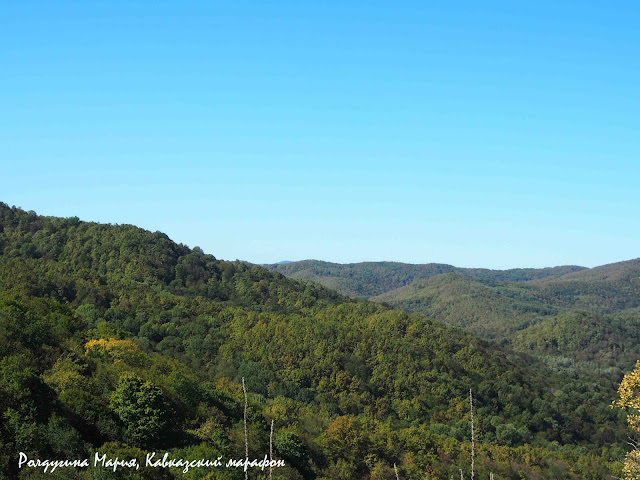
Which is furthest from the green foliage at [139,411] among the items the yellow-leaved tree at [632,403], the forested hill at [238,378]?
the yellow-leaved tree at [632,403]

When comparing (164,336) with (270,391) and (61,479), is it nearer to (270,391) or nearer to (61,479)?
(270,391)

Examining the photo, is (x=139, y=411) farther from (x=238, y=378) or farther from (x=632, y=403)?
(x=238, y=378)

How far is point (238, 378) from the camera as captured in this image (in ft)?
335

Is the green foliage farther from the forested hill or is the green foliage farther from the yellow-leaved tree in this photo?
the yellow-leaved tree

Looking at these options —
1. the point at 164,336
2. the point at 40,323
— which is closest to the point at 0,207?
the point at 164,336

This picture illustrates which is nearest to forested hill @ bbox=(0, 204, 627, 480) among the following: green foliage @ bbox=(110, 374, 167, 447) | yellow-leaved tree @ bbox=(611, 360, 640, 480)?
green foliage @ bbox=(110, 374, 167, 447)

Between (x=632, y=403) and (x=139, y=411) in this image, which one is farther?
(x=139, y=411)

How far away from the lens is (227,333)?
118m

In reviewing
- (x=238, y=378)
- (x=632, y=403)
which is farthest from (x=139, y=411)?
(x=238, y=378)

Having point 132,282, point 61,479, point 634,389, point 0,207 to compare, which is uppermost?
point 0,207

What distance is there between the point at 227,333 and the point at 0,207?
255 ft

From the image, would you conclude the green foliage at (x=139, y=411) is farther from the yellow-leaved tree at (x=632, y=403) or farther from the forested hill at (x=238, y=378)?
the yellow-leaved tree at (x=632, y=403)

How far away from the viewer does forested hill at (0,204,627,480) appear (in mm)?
42625

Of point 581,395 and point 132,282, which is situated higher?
point 132,282
